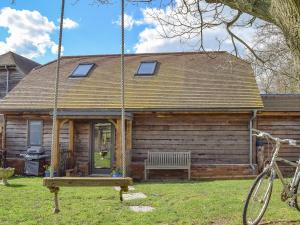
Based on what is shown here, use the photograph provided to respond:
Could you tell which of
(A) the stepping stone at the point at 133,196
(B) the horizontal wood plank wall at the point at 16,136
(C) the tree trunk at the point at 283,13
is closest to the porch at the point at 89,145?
(B) the horizontal wood plank wall at the point at 16,136

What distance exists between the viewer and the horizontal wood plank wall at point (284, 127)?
16016 millimetres

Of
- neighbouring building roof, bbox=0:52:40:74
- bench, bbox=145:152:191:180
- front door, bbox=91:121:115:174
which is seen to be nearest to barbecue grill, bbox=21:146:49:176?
front door, bbox=91:121:115:174

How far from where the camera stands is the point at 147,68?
19.1m

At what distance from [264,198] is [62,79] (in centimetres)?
1499

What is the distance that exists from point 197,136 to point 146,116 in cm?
220

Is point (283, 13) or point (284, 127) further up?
point (283, 13)

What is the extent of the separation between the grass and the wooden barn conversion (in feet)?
16.5

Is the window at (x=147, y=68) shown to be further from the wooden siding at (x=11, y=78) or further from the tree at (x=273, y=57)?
the wooden siding at (x=11, y=78)

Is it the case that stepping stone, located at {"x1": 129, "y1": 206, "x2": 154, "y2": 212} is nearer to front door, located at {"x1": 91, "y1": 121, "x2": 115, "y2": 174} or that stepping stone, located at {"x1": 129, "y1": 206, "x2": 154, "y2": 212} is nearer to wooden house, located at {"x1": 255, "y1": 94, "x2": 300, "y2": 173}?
front door, located at {"x1": 91, "y1": 121, "x2": 115, "y2": 174}

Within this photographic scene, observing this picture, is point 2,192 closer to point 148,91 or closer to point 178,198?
point 178,198

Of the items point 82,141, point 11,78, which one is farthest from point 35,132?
point 11,78

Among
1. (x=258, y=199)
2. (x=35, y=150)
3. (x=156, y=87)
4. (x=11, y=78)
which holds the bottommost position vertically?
(x=258, y=199)

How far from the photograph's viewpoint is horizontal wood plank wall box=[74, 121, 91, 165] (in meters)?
17.0

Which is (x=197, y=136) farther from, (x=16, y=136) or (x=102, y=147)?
(x=16, y=136)
